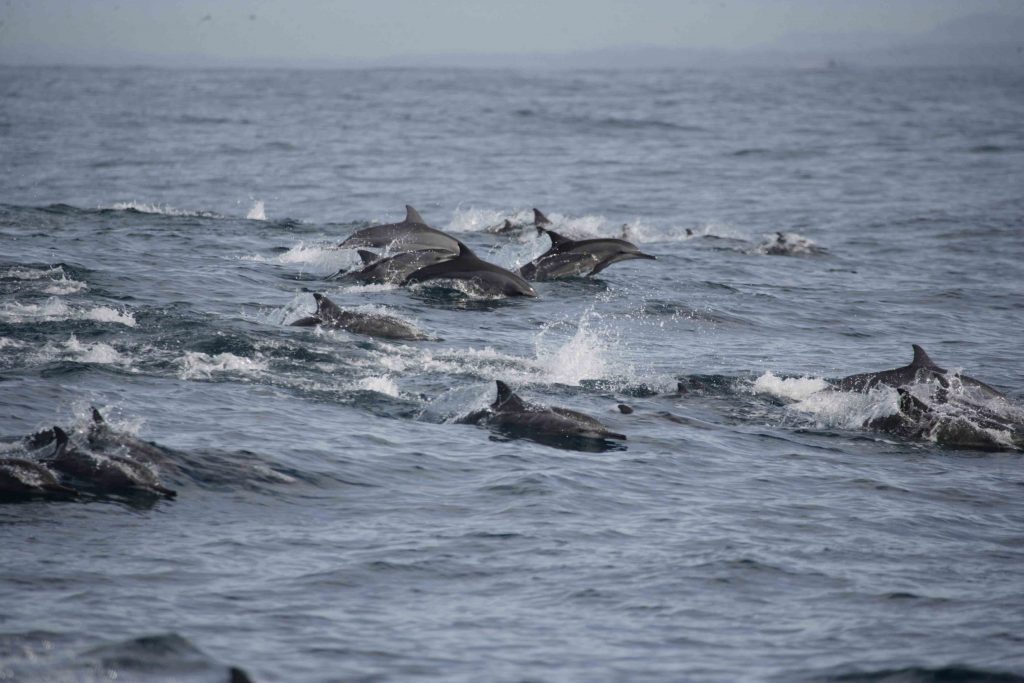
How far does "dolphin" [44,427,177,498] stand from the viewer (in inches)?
461

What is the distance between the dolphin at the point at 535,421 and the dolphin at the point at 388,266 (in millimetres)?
7514

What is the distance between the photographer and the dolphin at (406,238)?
23562 mm

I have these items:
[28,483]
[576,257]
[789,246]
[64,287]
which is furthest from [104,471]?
[789,246]

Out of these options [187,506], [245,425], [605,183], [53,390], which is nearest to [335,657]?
[187,506]

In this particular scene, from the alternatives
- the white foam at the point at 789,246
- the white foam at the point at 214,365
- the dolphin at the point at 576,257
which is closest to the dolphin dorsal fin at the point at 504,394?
the white foam at the point at 214,365

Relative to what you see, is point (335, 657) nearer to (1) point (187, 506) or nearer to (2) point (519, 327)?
(1) point (187, 506)

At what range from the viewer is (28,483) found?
1138cm

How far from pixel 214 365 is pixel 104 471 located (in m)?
4.45

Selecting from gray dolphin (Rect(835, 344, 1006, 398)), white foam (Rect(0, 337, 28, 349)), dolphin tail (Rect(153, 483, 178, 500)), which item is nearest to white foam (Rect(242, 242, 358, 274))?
white foam (Rect(0, 337, 28, 349))

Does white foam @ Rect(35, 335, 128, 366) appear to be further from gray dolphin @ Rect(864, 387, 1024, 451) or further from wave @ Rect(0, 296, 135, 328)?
gray dolphin @ Rect(864, 387, 1024, 451)

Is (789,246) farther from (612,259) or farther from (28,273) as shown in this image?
(28,273)

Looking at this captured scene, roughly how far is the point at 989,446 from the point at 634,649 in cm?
722

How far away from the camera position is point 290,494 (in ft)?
40.3

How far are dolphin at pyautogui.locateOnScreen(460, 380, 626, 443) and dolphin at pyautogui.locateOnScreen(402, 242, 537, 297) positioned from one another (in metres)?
7.05
